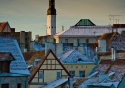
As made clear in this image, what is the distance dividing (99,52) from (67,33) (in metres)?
64.2

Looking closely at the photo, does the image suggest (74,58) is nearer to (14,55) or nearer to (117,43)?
(117,43)

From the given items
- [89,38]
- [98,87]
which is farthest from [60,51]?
[89,38]

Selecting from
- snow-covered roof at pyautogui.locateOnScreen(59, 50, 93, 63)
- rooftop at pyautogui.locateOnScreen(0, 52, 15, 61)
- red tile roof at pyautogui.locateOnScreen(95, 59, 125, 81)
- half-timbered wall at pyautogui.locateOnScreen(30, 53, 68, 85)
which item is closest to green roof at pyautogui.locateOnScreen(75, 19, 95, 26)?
snow-covered roof at pyautogui.locateOnScreen(59, 50, 93, 63)

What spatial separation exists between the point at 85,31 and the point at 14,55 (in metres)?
107

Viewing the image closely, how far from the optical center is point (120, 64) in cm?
7694

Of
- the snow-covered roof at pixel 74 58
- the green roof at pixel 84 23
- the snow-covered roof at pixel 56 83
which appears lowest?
the snow-covered roof at pixel 56 83

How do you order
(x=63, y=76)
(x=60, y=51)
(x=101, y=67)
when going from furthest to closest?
(x=60, y=51) < (x=101, y=67) < (x=63, y=76)

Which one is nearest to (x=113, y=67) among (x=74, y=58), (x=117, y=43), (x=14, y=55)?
(x=74, y=58)

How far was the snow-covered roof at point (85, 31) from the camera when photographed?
16062cm

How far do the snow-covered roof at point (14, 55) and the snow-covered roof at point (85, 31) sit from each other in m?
103

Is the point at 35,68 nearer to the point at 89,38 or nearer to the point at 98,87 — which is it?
the point at 98,87

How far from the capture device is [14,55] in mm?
56000

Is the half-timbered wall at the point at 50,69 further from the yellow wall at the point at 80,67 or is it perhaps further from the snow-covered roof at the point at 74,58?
the snow-covered roof at the point at 74,58

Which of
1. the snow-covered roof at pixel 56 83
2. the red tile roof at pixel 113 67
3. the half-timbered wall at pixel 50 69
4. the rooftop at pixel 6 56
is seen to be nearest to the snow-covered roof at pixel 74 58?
the red tile roof at pixel 113 67
